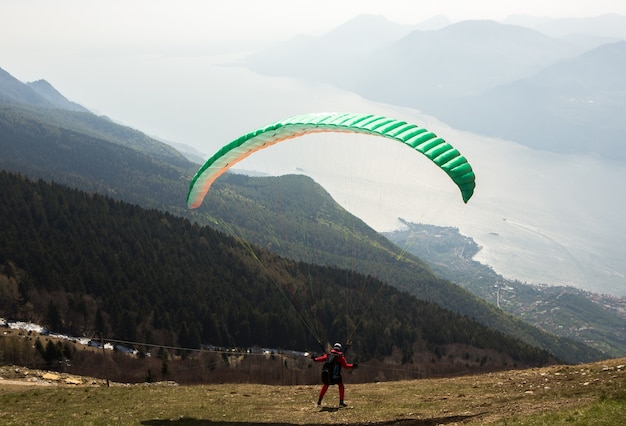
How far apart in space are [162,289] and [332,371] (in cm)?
8979

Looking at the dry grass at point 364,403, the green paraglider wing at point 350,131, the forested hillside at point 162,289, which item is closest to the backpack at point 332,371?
the dry grass at point 364,403

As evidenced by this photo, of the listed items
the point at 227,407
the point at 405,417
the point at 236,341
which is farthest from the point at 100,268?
the point at 405,417

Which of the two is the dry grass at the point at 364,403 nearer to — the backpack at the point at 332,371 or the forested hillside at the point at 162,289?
the backpack at the point at 332,371

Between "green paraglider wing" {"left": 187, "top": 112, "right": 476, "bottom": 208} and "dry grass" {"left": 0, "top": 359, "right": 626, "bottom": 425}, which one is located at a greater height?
"green paraglider wing" {"left": 187, "top": 112, "right": 476, "bottom": 208}

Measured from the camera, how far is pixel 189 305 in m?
101

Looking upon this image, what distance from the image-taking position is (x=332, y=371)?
19844 mm

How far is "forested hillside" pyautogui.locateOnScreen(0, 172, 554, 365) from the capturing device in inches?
3403

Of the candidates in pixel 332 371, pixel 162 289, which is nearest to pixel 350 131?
pixel 332 371

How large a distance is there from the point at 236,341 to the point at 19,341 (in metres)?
49.2

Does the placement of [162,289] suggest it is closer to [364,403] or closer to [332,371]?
[364,403]

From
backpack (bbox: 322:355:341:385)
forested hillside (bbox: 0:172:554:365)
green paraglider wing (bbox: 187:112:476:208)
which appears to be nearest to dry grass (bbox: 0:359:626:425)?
backpack (bbox: 322:355:341:385)

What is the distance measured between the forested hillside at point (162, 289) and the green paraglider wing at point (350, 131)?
48713mm

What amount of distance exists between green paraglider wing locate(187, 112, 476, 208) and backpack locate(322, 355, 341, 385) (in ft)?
24.3

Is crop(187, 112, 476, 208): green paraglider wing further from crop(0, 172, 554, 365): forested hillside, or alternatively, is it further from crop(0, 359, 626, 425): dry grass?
crop(0, 172, 554, 365): forested hillside
